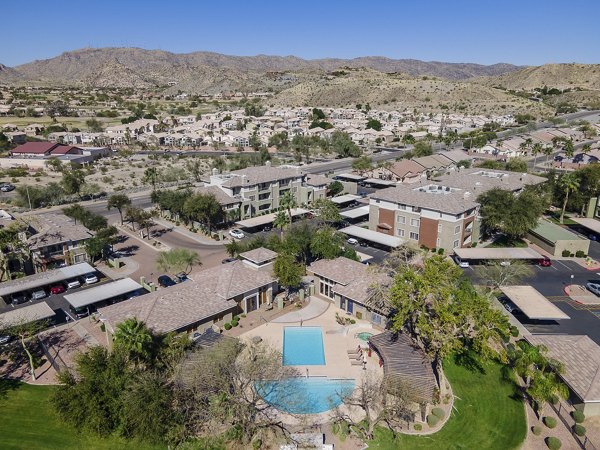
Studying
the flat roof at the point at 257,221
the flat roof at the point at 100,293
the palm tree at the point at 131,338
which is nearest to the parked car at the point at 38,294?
the flat roof at the point at 100,293

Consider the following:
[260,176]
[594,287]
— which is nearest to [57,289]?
[260,176]

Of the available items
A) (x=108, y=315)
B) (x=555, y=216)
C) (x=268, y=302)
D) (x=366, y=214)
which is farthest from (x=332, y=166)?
(x=108, y=315)

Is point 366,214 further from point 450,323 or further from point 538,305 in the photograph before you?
point 450,323

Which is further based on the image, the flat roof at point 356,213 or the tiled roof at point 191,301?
the flat roof at point 356,213

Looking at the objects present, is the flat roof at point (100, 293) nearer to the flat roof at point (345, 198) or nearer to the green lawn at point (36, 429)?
the green lawn at point (36, 429)

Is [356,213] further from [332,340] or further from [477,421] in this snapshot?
[477,421]

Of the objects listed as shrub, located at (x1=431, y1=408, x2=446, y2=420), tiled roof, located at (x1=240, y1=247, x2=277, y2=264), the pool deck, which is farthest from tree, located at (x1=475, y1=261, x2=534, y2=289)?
tiled roof, located at (x1=240, y1=247, x2=277, y2=264)
